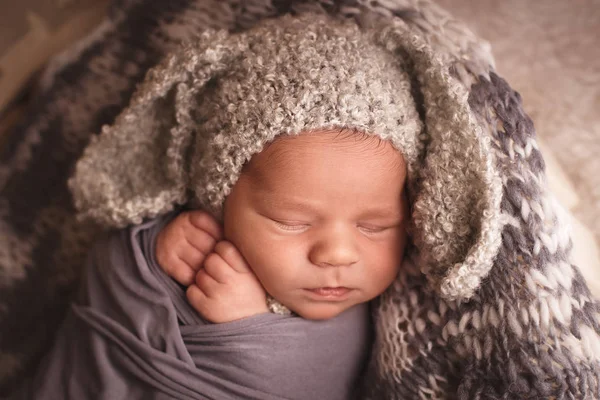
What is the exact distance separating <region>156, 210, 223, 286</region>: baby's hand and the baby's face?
80 mm

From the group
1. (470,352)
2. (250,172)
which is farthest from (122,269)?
(470,352)

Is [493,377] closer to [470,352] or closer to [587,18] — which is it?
[470,352]

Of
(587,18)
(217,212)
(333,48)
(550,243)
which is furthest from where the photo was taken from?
(587,18)

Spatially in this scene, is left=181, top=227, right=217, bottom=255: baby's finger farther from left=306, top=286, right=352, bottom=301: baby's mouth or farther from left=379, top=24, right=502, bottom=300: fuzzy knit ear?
left=379, top=24, right=502, bottom=300: fuzzy knit ear

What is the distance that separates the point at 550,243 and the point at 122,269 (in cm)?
77

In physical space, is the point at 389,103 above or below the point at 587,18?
below

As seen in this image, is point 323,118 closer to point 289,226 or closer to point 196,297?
point 289,226

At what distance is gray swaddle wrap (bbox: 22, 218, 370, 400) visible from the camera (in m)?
1.05

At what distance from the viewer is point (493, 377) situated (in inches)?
36.4

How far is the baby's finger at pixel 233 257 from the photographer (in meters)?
1.07

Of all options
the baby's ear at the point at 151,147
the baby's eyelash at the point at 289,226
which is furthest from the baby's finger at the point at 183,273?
the baby's eyelash at the point at 289,226

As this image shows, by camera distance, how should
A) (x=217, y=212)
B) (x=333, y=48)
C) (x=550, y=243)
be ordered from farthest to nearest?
1. (x=217, y=212)
2. (x=333, y=48)
3. (x=550, y=243)

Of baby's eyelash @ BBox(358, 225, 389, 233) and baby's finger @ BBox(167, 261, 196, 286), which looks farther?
baby's finger @ BBox(167, 261, 196, 286)

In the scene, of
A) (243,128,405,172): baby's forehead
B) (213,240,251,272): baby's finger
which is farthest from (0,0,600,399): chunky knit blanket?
(213,240,251,272): baby's finger
